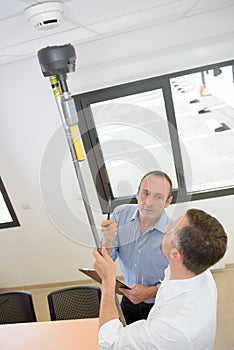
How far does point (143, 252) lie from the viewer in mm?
1832

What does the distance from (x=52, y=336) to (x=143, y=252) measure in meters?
0.70

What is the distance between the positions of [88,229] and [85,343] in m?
1.00

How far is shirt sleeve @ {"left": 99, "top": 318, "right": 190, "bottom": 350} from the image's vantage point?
4.08 feet

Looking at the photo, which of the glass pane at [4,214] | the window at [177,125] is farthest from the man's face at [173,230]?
the glass pane at [4,214]

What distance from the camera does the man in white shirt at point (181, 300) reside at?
49.2 inches

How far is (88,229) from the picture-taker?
43.3 inches

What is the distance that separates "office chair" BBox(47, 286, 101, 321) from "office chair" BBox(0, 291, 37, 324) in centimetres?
16

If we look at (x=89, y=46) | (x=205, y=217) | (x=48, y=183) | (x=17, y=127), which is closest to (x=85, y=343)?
(x=205, y=217)

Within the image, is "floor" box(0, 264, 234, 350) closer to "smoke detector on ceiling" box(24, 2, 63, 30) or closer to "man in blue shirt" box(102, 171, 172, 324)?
"man in blue shirt" box(102, 171, 172, 324)

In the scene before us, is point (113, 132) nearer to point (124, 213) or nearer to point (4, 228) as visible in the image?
point (124, 213)

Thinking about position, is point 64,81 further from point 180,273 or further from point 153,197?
point 153,197

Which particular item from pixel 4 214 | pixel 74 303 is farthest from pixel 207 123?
pixel 4 214

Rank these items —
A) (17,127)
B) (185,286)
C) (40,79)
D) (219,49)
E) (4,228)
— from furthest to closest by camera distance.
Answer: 1. (4,228)
2. (17,127)
3. (40,79)
4. (219,49)
5. (185,286)

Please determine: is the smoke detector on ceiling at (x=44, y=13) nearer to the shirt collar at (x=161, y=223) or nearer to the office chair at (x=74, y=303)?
the shirt collar at (x=161, y=223)
